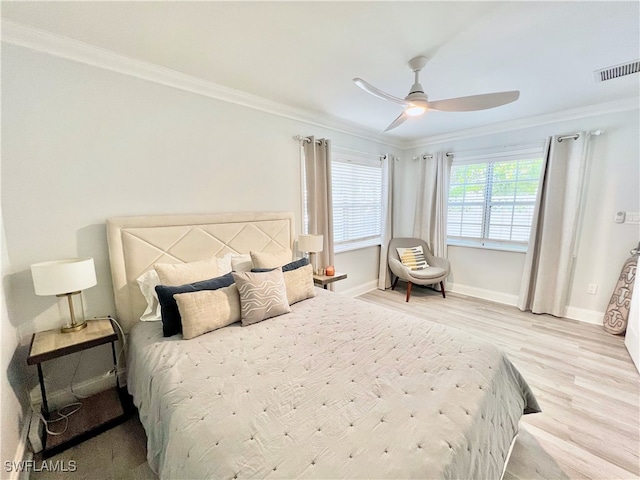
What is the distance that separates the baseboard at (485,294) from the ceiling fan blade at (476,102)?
9.95 feet

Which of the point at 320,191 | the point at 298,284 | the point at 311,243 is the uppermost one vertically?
the point at 320,191

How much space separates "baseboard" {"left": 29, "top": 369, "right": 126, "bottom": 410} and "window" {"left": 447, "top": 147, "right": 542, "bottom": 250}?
4.62 meters

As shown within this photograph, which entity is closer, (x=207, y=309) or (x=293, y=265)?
(x=207, y=309)

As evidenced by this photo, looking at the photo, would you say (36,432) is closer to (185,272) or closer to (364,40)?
(185,272)

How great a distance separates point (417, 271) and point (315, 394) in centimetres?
332

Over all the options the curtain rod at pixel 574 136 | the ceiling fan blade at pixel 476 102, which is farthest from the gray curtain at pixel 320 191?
the curtain rod at pixel 574 136

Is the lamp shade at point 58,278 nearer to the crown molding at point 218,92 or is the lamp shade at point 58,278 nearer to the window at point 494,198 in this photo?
the crown molding at point 218,92

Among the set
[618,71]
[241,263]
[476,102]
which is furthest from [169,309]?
[618,71]

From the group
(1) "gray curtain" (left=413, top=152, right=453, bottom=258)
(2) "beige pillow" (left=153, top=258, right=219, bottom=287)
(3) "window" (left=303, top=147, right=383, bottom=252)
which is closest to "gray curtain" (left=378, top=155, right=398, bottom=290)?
(3) "window" (left=303, top=147, right=383, bottom=252)

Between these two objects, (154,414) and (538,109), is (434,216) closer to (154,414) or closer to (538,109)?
(538,109)

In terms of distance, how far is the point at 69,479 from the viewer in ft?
4.70

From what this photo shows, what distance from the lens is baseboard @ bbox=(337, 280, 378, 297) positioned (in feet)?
13.5

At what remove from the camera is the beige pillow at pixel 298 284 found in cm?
227

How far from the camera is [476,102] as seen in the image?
6.20 ft
